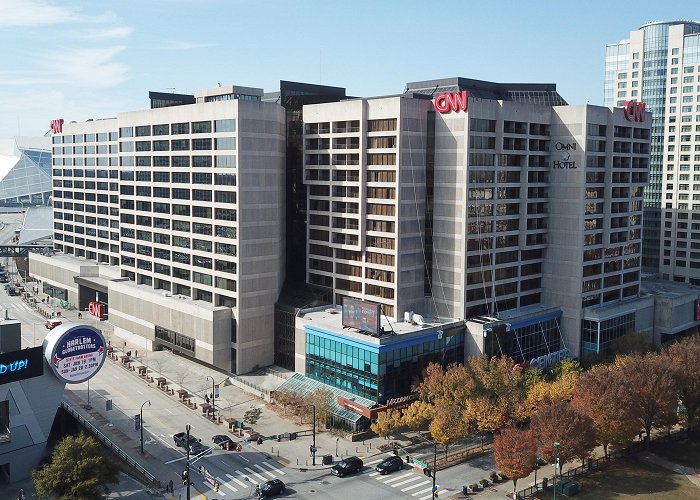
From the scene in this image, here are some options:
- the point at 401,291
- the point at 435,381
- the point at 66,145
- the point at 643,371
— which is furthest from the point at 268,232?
the point at 66,145

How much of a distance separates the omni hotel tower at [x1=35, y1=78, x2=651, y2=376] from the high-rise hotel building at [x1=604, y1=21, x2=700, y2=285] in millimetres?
43524

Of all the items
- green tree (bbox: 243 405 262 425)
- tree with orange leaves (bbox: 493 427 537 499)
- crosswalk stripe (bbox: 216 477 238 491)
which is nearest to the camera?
tree with orange leaves (bbox: 493 427 537 499)

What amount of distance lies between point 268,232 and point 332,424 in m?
32.4

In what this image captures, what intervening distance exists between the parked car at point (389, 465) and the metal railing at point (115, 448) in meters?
23.3

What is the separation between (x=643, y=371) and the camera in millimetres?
79562

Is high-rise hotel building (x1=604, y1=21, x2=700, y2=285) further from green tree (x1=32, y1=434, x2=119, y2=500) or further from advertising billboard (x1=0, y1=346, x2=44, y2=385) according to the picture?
advertising billboard (x1=0, y1=346, x2=44, y2=385)

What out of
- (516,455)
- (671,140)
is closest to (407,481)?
(516,455)

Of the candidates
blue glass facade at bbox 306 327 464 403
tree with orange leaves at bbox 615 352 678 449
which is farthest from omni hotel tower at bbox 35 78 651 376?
tree with orange leaves at bbox 615 352 678 449

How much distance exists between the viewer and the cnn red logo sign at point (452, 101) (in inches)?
3711

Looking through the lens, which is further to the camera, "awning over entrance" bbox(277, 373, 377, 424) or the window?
the window

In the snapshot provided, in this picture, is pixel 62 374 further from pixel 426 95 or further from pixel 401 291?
pixel 426 95

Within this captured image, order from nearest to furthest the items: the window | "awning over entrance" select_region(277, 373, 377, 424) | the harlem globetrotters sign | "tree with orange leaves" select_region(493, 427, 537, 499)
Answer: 1. "tree with orange leaves" select_region(493, 427, 537, 499)
2. the harlem globetrotters sign
3. "awning over entrance" select_region(277, 373, 377, 424)
4. the window

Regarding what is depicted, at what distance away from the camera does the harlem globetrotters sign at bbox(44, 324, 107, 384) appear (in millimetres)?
70812

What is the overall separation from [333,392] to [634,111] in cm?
6799
